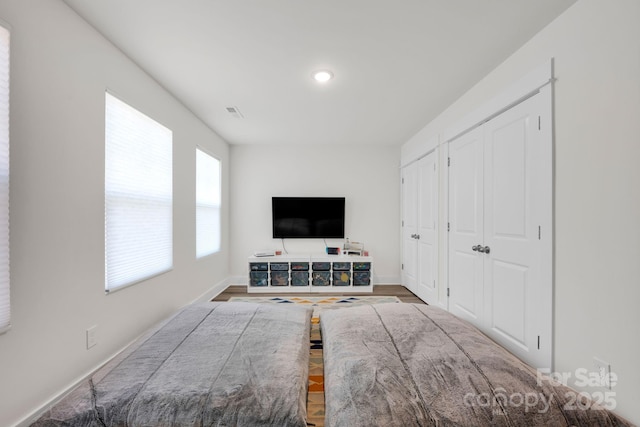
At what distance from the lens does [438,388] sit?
1210 millimetres

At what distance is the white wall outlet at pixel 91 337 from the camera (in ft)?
5.84

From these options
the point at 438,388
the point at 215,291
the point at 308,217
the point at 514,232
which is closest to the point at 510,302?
the point at 514,232

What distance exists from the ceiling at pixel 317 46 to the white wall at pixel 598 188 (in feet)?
1.07

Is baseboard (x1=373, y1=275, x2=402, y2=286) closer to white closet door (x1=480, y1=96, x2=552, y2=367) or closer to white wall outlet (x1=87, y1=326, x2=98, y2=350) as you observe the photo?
white closet door (x1=480, y1=96, x2=552, y2=367)

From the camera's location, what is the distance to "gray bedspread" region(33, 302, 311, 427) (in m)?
1.11

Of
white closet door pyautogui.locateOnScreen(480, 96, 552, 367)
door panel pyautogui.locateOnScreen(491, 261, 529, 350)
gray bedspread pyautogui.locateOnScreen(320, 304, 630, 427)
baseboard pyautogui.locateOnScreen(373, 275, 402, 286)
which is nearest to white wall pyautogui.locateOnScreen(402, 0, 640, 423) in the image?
white closet door pyautogui.locateOnScreen(480, 96, 552, 367)

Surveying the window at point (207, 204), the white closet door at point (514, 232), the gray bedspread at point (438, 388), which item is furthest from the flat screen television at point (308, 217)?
the gray bedspread at point (438, 388)

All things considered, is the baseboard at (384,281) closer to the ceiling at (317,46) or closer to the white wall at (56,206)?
the ceiling at (317,46)

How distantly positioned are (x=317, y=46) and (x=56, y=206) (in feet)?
6.33

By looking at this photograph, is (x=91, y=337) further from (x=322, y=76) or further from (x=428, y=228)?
(x=428, y=228)

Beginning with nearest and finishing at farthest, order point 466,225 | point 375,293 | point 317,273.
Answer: point 466,225 → point 375,293 → point 317,273

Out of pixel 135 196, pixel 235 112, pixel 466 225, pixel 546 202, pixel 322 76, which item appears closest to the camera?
pixel 546 202

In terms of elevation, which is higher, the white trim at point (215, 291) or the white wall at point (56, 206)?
the white wall at point (56, 206)

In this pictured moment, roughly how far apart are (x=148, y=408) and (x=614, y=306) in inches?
87.4
